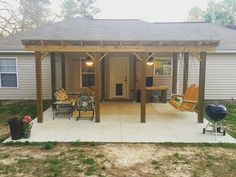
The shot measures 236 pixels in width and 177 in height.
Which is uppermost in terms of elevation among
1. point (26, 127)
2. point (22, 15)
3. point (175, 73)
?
point (22, 15)

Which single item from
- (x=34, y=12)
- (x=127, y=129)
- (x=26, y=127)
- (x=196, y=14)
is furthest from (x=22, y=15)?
(x=127, y=129)

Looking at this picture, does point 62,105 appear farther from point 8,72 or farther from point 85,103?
point 8,72

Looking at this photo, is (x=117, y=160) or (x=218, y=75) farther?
(x=218, y=75)

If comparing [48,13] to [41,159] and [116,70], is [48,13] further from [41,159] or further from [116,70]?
[41,159]

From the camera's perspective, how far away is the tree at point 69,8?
123ft

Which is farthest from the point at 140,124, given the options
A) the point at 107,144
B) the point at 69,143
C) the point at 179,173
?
the point at 179,173

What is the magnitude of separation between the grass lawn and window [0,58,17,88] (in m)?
7.00

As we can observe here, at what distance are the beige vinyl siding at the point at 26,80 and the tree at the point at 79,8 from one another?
83.3ft

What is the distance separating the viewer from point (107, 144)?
6398 mm

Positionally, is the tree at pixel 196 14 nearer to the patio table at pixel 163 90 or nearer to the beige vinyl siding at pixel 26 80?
the patio table at pixel 163 90

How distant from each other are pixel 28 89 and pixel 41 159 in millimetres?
7953

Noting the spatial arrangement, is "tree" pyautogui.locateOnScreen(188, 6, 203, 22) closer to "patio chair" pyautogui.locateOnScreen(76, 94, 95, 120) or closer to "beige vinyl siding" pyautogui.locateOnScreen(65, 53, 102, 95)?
"beige vinyl siding" pyautogui.locateOnScreen(65, 53, 102, 95)

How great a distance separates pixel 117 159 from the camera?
550cm

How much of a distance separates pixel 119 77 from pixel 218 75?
4.70 meters
